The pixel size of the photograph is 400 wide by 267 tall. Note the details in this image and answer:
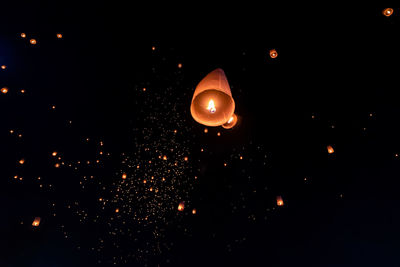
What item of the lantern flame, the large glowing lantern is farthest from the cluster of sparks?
the lantern flame

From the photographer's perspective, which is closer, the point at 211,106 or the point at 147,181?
the point at 211,106

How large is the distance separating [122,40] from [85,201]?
2296 mm

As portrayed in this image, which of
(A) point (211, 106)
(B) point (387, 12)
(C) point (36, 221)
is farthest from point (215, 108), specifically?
(C) point (36, 221)

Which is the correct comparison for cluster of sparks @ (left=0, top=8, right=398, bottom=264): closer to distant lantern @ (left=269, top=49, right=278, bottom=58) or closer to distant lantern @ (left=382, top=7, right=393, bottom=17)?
distant lantern @ (left=269, top=49, right=278, bottom=58)

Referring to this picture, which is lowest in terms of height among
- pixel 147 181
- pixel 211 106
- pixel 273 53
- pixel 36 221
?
pixel 211 106

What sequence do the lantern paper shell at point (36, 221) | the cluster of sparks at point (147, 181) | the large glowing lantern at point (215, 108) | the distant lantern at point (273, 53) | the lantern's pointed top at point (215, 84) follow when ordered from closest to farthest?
the lantern's pointed top at point (215, 84)
the large glowing lantern at point (215, 108)
the distant lantern at point (273, 53)
the cluster of sparks at point (147, 181)
the lantern paper shell at point (36, 221)

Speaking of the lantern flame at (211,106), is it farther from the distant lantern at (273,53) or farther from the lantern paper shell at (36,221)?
the lantern paper shell at (36,221)

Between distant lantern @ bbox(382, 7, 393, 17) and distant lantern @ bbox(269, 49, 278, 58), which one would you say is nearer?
distant lantern @ bbox(382, 7, 393, 17)

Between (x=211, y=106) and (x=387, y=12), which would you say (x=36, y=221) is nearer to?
(x=211, y=106)

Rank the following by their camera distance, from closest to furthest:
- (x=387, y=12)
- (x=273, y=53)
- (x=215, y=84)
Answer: (x=215, y=84)
(x=387, y=12)
(x=273, y=53)

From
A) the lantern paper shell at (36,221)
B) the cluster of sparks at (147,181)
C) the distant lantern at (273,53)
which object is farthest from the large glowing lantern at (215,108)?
the lantern paper shell at (36,221)

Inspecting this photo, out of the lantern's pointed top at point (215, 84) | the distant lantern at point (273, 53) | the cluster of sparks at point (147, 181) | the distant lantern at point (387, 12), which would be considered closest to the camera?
the lantern's pointed top at point (215, 84)

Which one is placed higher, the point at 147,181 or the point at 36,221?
the point at 147,181

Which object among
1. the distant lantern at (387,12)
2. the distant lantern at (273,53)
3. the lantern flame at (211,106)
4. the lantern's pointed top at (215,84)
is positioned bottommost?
the lantern flame at (211,106)
